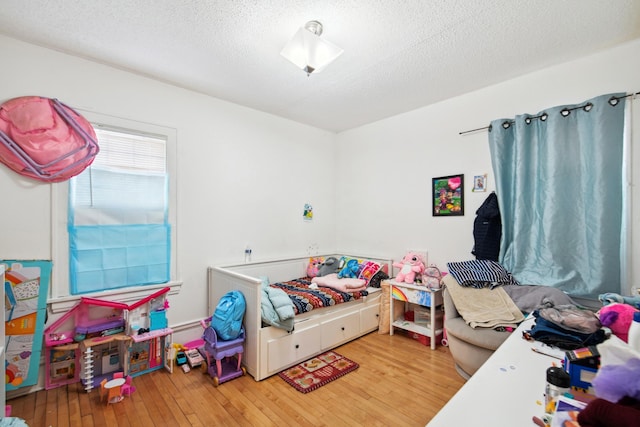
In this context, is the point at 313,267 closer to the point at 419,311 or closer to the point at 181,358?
the point at 419,311

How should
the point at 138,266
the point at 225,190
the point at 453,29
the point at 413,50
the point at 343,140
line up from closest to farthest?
the point at 453,29
the point at 413,50
the point at 138,266
the point at 225,190
the point at 343,140

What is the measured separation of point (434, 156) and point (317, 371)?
8.22ft

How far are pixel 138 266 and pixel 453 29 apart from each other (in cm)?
313

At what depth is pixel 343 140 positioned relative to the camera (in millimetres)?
4336

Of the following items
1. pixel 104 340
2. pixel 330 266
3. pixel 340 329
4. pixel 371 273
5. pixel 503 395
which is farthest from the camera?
pixel 330 266

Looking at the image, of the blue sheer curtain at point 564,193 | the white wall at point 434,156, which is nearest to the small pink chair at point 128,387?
the white wall at point 434,156

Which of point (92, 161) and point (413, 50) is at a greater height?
point (413, 50)

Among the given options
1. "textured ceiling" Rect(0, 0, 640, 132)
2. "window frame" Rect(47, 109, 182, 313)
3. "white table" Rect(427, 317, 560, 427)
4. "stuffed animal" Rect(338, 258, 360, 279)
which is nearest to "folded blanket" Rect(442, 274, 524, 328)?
"white table" Rect(427, 317, 560, 427)

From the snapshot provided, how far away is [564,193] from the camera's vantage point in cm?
241

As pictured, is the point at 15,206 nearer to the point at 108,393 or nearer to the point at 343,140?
the point at 108,393

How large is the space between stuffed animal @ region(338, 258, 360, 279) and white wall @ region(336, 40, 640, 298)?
1.22ft

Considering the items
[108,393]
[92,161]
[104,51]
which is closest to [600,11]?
[104,51]

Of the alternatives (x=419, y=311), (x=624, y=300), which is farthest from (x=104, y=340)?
(x=624, y=300)

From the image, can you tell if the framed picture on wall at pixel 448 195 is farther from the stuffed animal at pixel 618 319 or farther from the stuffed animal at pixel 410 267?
the stuffed animal at pixel 618 319
